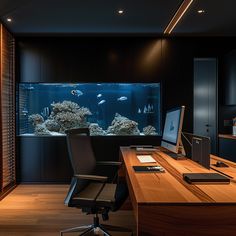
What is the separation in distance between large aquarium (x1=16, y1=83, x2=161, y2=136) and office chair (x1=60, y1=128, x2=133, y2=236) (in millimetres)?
2316

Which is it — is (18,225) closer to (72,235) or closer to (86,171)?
(72,235)

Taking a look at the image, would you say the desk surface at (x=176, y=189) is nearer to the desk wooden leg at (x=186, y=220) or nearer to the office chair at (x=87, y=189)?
the desk wooden leg at (x=186, y=220)

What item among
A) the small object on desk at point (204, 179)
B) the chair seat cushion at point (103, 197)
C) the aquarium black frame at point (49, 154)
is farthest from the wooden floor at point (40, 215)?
the small object on desk at point (204, 179)

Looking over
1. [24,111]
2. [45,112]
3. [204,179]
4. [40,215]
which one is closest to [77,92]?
[45,112]

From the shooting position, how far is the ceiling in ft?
12.2

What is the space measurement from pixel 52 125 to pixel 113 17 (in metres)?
2.18

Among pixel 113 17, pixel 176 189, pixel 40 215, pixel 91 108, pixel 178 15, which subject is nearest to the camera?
pixel 176 189

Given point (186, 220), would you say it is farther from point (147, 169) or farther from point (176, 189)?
point (147, 169)

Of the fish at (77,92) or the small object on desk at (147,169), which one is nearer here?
the small object on desk at (147,169)

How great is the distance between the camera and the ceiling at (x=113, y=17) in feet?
12.2

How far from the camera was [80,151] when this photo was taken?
277 cm

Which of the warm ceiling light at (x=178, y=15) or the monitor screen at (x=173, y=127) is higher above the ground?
the warm ceiling light at (x=178, y=15)

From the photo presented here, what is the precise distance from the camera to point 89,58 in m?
5.18

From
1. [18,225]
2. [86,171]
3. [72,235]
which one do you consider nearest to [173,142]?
[86,171]
